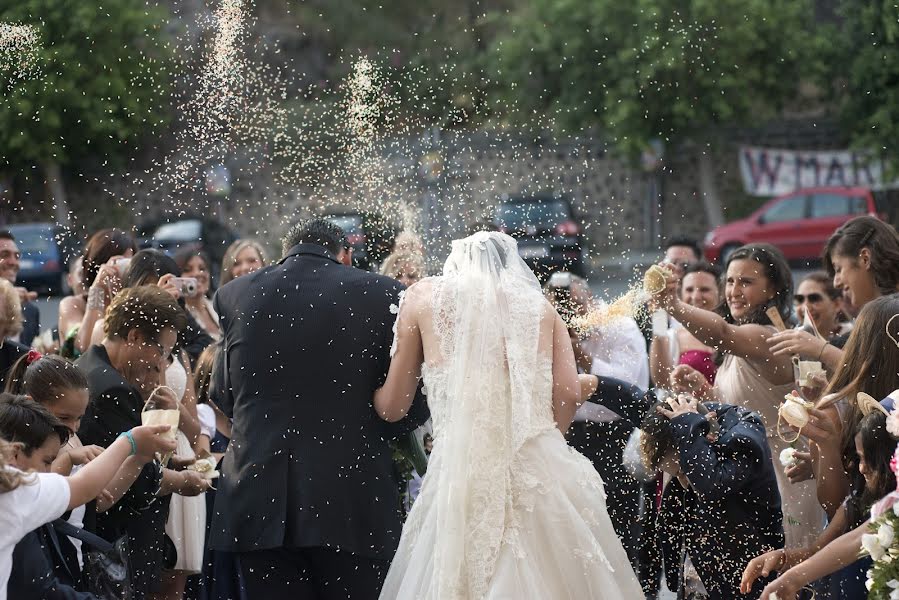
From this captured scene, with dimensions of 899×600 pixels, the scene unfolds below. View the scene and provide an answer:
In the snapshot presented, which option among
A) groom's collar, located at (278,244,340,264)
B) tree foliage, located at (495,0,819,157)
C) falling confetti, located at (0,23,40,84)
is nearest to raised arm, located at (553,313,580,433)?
groom's collar, located at (278,244,340,264)

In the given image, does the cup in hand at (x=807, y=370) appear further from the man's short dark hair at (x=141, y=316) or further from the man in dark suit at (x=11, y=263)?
the man in dark suit at (x=11, y=263)

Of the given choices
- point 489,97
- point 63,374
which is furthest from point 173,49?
point 63,374

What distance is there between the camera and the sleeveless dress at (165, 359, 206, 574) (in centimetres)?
581

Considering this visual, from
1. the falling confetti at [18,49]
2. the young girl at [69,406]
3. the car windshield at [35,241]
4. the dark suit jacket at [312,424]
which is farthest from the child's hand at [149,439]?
the car windshield at [35,241]

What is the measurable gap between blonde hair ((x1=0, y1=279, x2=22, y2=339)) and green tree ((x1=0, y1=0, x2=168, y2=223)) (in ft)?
25.5

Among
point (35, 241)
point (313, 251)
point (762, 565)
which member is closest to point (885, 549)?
point (762, 565)

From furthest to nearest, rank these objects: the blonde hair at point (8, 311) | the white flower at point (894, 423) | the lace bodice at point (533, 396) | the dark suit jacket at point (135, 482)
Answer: the blonde hair at point (8, 311)
the dark suit jacket at point (135, 482)
the lace bodice at point (533, 396)
the white flower at point (894, 423)

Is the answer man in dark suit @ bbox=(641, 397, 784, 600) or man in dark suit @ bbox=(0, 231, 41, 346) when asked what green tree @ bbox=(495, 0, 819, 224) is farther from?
man in dark suit @ bbox=(641, 397, 784, 600)

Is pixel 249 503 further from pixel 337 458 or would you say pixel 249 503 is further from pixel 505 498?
pixel 505 498

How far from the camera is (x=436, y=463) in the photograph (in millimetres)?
4590

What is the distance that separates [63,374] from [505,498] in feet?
5.63

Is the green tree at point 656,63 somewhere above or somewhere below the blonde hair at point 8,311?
above

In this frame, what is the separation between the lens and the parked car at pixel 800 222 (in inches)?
888

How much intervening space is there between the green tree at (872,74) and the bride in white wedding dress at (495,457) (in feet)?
67.5
